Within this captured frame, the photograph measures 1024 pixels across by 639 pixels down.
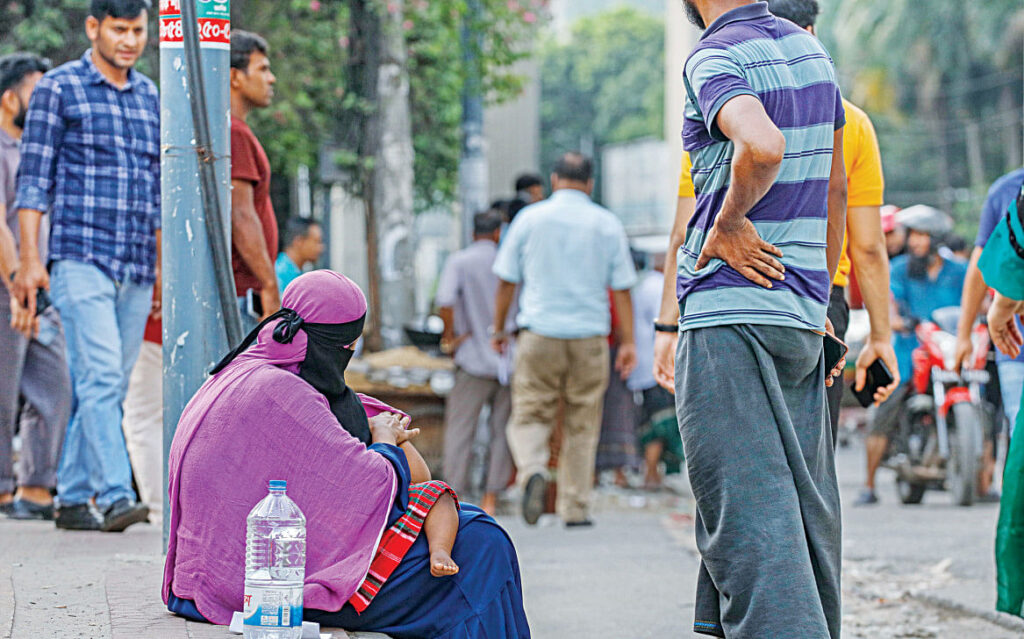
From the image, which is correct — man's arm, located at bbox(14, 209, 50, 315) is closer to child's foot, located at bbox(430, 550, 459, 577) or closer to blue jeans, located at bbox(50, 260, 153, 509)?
blue jeans, located at bbox(50, 260, 153, 509)

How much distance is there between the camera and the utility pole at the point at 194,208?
456cm

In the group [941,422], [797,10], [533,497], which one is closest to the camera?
[797,10]

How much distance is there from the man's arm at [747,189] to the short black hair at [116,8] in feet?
10.7

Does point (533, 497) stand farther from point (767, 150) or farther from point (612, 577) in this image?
point (767, 150)

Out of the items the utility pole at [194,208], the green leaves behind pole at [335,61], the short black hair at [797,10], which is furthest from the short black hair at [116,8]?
the green leaves behind pole at [335,61]

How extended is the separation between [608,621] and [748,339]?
7.80 ft

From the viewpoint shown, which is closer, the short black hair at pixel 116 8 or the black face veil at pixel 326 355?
the black face veil at pixel 326 355

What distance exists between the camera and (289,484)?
3.76 m

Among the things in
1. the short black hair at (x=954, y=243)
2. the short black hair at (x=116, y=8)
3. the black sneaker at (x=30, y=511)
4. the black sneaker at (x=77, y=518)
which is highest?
the short black hair at (x=116, y=8)

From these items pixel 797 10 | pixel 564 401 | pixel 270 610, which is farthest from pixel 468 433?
pixel 270 610

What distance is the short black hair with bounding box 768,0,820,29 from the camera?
4.35 m

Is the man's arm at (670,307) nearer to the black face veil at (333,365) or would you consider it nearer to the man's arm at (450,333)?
the black face veil at (333,365)

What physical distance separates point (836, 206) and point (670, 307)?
0.65 m

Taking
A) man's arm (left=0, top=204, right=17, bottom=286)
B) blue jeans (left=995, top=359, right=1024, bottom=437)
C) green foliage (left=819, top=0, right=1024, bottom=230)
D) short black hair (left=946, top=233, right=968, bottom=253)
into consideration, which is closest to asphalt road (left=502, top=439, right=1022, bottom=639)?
blue jeans (left=995, top=359, right=1024, bottom=437)
